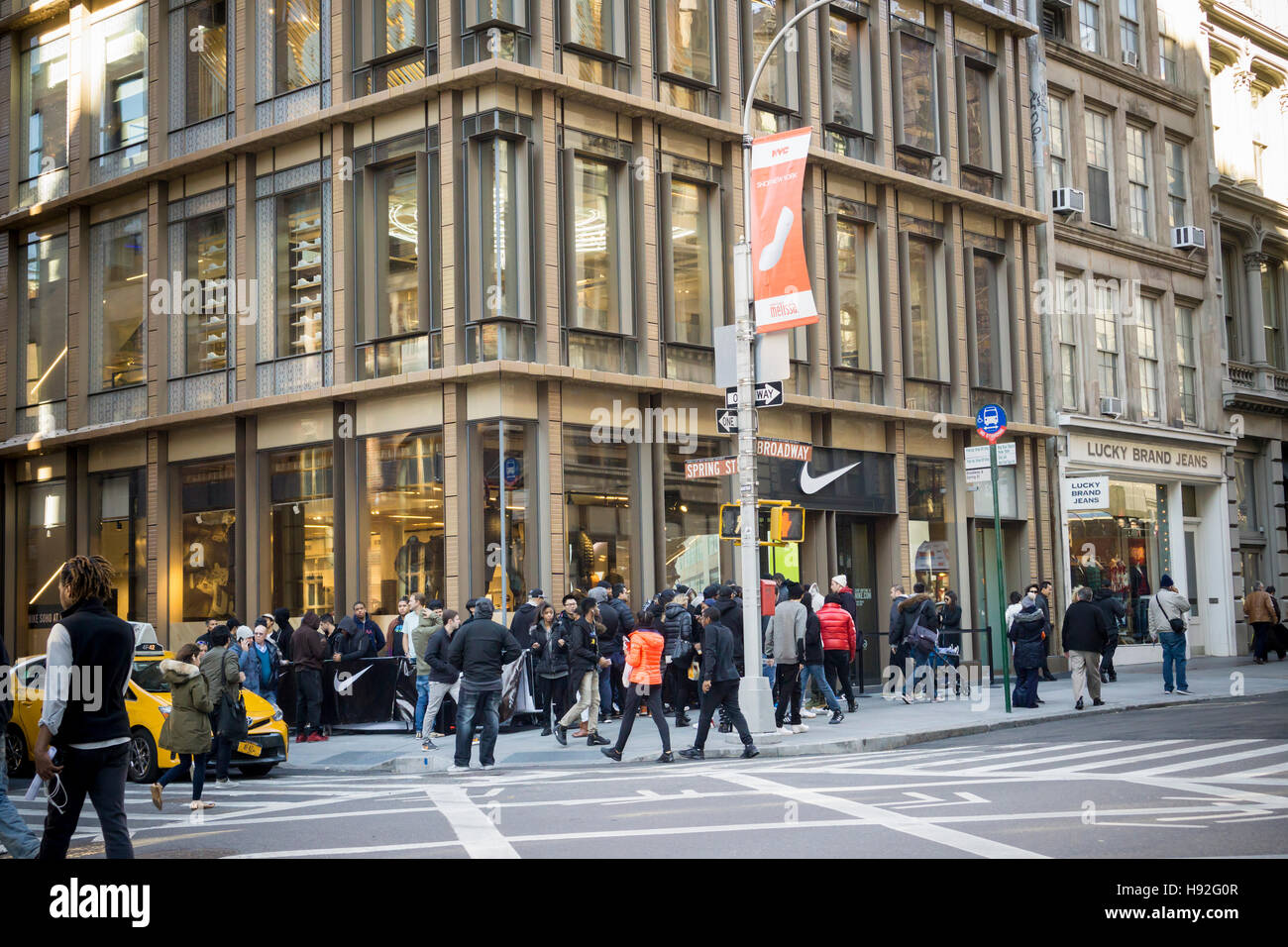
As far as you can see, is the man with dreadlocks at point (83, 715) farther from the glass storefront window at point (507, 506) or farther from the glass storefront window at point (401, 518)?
the glass storefront window at point (401, 518)

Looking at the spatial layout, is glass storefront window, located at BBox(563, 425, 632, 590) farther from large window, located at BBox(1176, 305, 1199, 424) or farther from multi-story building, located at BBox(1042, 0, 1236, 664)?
large window, located at BBox(1176, 305, 1199, 424)

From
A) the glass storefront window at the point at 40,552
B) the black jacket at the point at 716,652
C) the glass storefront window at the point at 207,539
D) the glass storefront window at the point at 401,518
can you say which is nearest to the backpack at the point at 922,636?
the black jacket at the point at 716,652

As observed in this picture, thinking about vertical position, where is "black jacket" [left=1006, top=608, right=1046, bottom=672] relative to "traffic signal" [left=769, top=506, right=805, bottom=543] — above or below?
below

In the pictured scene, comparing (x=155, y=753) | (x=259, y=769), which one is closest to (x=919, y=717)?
(x=259, y=769)

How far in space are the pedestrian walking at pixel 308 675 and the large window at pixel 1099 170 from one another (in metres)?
23.0

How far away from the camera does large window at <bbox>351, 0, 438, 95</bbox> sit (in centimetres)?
2383

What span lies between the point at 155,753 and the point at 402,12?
14.2 meters

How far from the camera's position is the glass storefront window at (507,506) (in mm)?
22344

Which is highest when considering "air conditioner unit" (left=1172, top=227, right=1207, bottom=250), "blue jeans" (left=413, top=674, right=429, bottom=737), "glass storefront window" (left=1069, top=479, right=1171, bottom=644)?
"air conditioner unit" (left=1172, top=227, right=1207, bottom=250)

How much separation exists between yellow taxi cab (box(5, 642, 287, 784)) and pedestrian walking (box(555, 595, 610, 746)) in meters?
3.73

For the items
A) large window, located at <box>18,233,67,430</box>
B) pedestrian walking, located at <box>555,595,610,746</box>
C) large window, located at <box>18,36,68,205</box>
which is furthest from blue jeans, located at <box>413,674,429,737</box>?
large window, located at <box>18,36,68,205</box>

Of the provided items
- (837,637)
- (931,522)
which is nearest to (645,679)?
(837,637)

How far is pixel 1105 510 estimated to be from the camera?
3041cm

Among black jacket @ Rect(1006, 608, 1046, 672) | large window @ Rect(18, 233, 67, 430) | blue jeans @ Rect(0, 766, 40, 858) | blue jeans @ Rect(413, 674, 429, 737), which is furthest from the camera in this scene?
large window @ Rect(18, 233, 67, 430)
